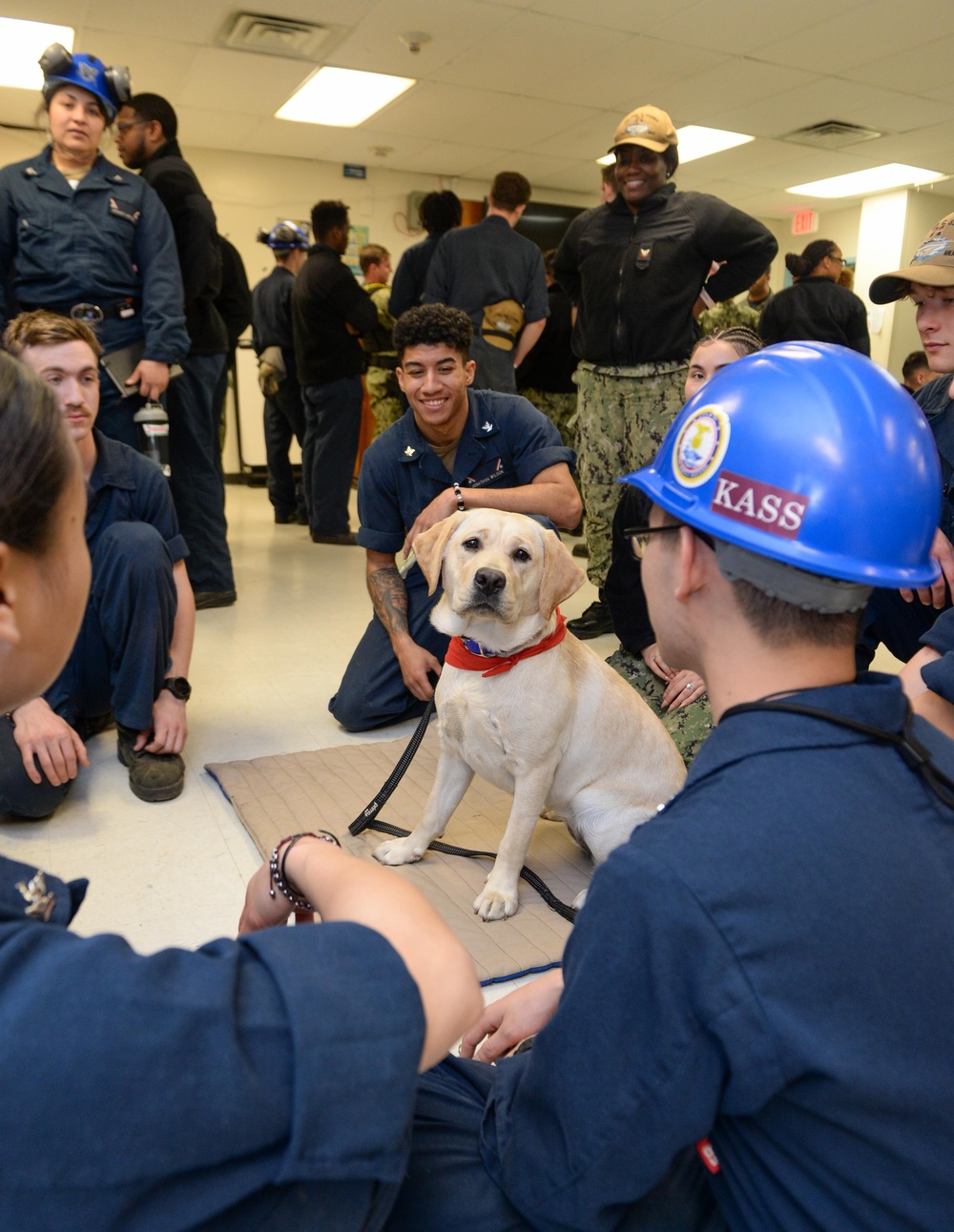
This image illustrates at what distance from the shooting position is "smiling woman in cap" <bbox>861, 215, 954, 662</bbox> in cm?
240

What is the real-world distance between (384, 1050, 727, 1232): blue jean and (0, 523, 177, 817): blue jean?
2.19 metres

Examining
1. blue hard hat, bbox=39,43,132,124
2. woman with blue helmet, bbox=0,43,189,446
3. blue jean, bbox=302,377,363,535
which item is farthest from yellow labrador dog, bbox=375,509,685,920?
blue jean, bbox=302,377,363,535

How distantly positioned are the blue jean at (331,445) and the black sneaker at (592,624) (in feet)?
8.97

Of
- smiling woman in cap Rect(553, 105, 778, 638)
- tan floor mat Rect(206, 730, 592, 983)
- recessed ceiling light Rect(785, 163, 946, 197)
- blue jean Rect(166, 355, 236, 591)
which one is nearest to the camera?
tan floor mat Rect(206, 730, 592, 983)

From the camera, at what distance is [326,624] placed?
4801mm

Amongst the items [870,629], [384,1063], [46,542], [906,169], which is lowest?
[870,629]

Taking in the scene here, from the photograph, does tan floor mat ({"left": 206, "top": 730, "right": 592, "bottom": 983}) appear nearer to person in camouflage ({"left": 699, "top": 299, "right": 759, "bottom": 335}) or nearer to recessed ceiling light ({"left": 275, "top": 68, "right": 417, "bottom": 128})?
person in camouflage ({"left": 699, "top": 299, "right": 759, "bottom": 335})

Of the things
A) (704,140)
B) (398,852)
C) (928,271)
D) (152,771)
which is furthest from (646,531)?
(704,140)

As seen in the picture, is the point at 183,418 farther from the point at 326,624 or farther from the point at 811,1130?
the point at 811,1130

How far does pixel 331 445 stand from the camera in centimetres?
666

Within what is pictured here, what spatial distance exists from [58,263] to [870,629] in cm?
331

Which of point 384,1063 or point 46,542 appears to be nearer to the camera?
point 384,1063

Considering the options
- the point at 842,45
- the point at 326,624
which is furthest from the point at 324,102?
the point at 326,624

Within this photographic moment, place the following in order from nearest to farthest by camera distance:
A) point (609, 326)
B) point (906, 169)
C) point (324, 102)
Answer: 1. point (609, 326)
2. point (324, 102)
3. point (906, 169)
